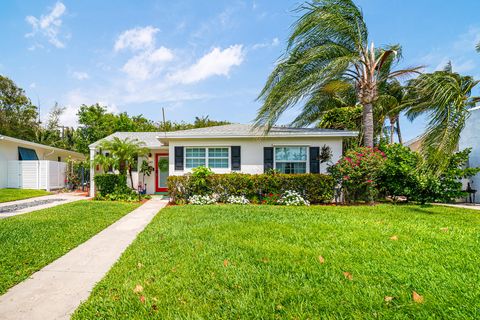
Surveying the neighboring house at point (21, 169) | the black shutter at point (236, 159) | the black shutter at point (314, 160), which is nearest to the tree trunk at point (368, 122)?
the black shutter at point (314, 160)

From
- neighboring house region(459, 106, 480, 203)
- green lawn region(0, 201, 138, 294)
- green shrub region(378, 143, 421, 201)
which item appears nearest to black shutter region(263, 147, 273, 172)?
green shrub region(378, 143, 421, 201)

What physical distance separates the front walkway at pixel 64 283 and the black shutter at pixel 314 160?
795cm

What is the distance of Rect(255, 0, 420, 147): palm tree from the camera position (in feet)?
25.9

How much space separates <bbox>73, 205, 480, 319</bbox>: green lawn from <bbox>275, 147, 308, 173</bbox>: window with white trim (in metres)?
5.39

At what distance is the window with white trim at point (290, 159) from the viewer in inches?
414

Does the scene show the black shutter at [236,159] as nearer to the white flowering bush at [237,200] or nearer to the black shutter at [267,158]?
the black shutter at [267,158]

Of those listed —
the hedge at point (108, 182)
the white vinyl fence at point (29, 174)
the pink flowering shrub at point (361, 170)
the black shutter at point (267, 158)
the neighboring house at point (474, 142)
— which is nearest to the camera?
the pink flowering shrub at point (361, 170)

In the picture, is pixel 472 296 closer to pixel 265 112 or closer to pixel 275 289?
pixel 275 289

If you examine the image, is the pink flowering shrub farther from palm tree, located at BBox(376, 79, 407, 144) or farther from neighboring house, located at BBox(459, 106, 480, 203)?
palm tree, located at BBox(376, 79, 407, 144)

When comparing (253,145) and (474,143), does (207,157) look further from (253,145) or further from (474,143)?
(474,143)

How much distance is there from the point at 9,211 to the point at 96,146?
5072 mm

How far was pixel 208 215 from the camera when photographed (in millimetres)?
6855

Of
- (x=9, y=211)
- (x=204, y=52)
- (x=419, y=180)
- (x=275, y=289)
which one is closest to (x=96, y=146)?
(x=9, y=211)

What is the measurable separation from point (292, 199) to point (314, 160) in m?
2.24
